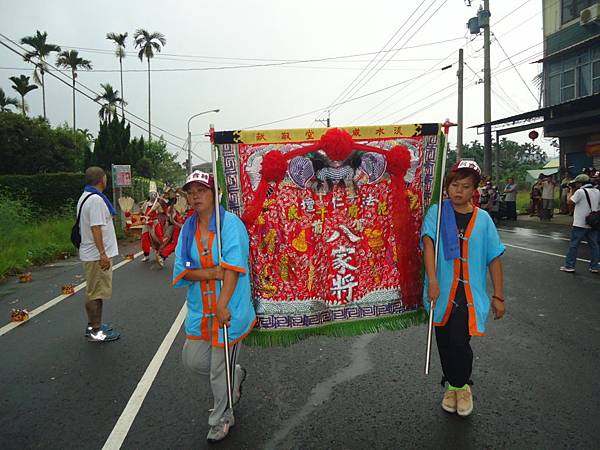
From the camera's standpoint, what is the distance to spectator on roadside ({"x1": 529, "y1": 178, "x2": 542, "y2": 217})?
18.0 m

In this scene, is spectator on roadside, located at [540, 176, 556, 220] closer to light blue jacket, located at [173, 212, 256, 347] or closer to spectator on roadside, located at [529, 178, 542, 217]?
spectator on roadside, located at [529, 178, 542, 217]

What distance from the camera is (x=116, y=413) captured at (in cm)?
322

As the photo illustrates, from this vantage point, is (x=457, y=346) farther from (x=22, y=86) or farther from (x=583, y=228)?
Result: (x=22, y=86)

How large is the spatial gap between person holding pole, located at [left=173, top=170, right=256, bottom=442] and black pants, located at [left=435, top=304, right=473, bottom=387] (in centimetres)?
131

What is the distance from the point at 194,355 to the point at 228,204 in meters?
0.98

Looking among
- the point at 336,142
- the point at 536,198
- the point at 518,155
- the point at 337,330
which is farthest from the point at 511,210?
the point at 518,155

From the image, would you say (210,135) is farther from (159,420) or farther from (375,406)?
(375,406)

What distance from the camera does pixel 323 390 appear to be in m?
3.51

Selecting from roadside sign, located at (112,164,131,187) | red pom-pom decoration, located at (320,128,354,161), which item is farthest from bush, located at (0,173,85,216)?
red pom-pom decoration, located at (320,128,354,161)

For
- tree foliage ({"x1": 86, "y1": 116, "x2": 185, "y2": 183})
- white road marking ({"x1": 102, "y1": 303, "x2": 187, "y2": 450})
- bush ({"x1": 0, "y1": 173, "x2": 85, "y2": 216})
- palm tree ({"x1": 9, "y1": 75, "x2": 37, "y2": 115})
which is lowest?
white road marking ({"x1": 102, "y1": 303, "x2": 187, "y2": 450})

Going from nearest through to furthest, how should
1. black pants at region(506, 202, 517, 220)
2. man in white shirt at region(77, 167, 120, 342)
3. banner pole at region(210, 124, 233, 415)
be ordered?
banner pole at region(210, 124, 233, 415)
man in white shirt at region(77, 167, 120, 342)
black pants at region(506, 202, 517, 220)

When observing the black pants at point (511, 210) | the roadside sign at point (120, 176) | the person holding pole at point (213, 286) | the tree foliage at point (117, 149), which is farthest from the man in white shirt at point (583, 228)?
the tree foliage at point (117, 149)

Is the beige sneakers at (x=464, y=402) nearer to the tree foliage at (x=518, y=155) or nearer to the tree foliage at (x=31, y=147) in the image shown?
the tree foliage at (x=31, y=147)

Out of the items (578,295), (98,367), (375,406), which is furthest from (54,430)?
(578,295)
